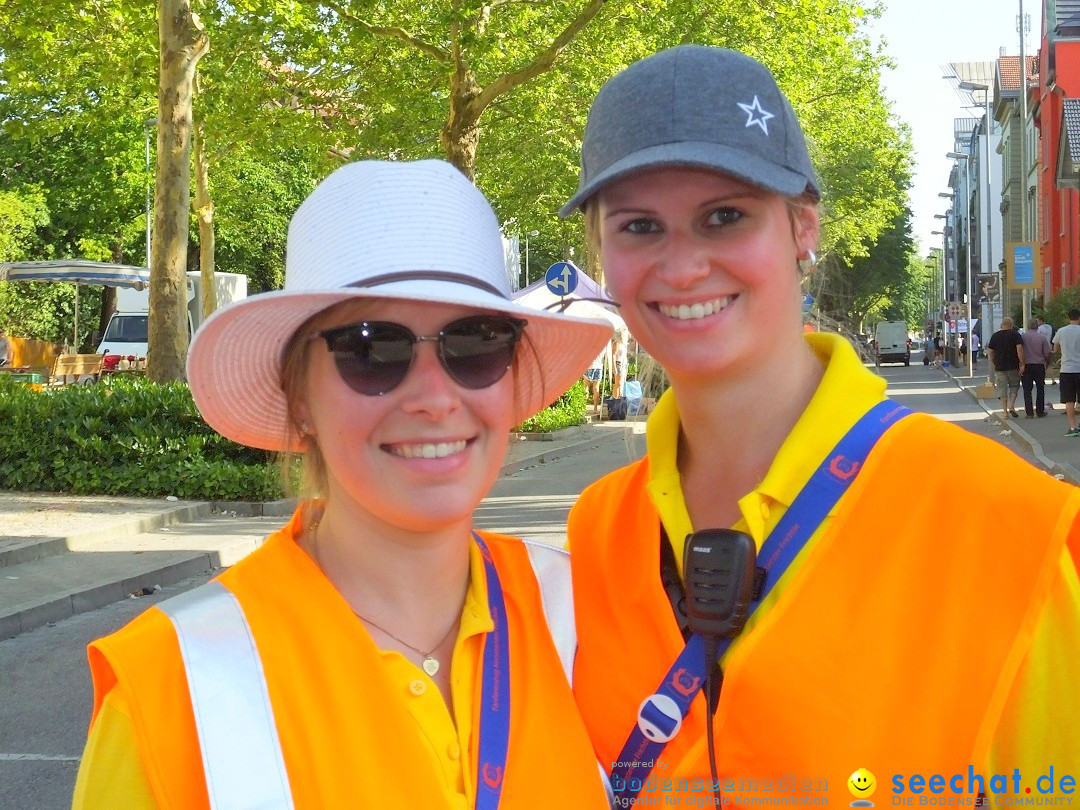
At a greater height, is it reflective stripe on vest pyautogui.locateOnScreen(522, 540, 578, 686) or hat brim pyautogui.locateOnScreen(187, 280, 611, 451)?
hat brim pyautogui.locateOnScreen(187, 280, 611, 451)

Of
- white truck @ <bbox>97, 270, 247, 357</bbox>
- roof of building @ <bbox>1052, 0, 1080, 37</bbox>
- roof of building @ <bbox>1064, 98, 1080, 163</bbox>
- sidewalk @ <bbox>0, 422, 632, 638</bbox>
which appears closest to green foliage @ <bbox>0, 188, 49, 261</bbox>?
white truck @ <bbox>97, 270, 247, 357</bbox>

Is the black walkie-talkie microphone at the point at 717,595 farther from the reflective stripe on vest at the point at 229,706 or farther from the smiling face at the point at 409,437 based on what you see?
the reflective stripe on vest at the point at 229,706

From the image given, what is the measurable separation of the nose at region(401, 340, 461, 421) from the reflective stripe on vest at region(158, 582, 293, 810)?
438 mm

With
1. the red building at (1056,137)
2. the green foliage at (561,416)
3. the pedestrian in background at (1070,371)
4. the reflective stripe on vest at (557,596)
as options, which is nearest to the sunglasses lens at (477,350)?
the reflective stripe on vest at (557,596)

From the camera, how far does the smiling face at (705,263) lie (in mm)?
2205

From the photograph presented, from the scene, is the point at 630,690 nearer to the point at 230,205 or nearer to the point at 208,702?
the point at 208,702

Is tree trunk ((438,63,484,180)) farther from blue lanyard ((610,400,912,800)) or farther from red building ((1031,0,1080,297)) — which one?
red building ((1031,0,1080,297))

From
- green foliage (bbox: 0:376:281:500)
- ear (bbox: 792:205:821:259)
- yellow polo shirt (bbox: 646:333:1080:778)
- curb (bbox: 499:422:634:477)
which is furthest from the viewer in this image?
curb (bbox: 499:422:634:477)

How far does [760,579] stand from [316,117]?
26.7m

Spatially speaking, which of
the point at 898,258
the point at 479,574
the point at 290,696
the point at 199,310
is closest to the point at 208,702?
the point at 290,696

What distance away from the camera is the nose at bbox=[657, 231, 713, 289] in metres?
2.21

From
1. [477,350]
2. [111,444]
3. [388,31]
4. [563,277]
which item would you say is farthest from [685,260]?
[388,31]

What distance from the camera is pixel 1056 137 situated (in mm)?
44938

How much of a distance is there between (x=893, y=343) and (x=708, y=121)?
7237 centimetres
